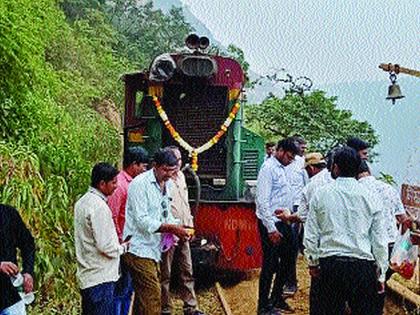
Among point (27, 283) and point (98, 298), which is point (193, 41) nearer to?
point (98, 298)

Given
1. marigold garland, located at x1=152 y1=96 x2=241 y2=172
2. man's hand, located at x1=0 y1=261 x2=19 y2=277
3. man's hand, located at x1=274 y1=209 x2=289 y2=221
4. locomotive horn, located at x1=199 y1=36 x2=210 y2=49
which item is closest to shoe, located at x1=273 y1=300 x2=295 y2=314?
man's hand, located at x1=274 y1=209 x2=289 y2=221

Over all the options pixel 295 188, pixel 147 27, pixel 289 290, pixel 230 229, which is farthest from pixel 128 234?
pixel 147 27

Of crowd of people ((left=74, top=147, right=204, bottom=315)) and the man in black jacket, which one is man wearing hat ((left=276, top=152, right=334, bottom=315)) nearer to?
crowd of people ((left=74, top=147, right=204, bottom=315))

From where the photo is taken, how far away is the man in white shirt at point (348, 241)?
435cm

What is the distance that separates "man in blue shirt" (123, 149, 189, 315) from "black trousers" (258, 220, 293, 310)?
1.23 metres

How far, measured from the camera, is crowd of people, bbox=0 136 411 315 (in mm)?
4355

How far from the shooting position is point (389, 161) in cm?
1773

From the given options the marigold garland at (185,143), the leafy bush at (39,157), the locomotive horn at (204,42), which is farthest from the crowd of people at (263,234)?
the locomotive horn at (204,42)

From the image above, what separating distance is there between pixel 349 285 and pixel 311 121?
10.6 meters

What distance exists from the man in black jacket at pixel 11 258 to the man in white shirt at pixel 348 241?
1.76m

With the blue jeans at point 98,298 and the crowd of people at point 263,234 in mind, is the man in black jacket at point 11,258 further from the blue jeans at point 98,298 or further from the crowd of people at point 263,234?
the blue jeans at point 98,298

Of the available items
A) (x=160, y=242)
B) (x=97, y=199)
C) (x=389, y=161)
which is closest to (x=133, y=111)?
(x=160, y=242)

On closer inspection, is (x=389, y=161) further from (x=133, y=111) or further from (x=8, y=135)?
(x=8, y=135)

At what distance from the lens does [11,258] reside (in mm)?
3912
